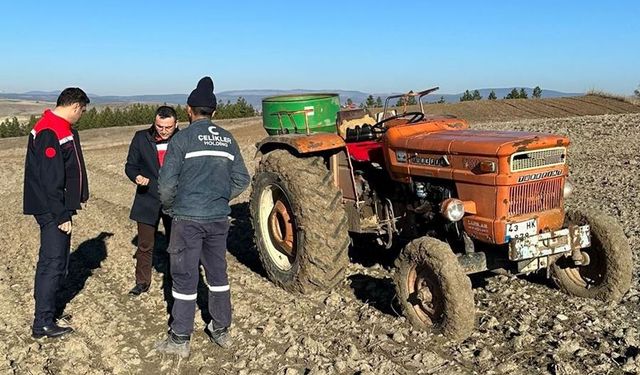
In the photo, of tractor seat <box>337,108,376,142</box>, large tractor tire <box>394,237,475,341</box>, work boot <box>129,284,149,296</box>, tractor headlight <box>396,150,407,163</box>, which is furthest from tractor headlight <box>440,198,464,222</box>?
work boot <box>129,284,149,296</box>

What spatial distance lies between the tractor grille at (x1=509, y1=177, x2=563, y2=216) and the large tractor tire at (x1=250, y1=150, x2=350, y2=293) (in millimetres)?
1467

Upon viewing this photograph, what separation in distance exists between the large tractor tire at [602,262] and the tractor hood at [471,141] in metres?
0.68

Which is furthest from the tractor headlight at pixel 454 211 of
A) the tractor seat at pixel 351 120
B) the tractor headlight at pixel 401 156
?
the tractor seat at pixel 351 120

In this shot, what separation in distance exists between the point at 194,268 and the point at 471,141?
7.23ft

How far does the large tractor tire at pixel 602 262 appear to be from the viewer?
4.85 meters

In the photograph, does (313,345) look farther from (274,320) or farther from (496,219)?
(496,219)

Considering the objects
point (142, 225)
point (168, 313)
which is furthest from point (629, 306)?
point (142, 225)

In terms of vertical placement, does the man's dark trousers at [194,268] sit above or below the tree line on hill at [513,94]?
below

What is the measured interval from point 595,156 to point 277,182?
862 cm

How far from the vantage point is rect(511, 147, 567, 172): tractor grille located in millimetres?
4473

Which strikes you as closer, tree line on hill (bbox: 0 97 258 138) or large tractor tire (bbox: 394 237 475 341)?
large tractor tire (bbox: 394 237 475 341)

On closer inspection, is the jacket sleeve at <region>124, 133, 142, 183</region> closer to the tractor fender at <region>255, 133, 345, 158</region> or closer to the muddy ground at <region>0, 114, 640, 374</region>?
the muddy ground at <region>0, 114, 640, 374</region>

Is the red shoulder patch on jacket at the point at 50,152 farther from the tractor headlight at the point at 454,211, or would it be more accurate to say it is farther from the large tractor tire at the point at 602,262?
the large tractor tire at the point at 602,262

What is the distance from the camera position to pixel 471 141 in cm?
465
